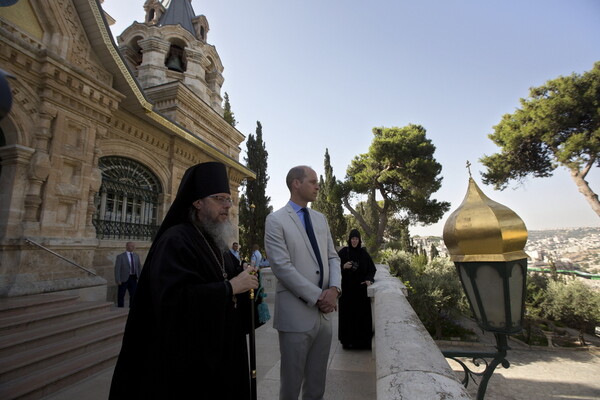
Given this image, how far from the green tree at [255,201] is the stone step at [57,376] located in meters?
15.5

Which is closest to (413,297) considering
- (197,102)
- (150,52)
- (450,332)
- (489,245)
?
(450,332)

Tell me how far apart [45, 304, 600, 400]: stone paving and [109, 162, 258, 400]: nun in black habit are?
1.68 meters

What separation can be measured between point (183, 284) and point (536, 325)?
14.1 metres

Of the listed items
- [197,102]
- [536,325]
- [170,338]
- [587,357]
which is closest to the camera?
[170,338]

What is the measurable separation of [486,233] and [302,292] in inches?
46.1

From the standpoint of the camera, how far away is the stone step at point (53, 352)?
10.4 feet

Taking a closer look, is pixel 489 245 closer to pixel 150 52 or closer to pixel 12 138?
pixel 12 138

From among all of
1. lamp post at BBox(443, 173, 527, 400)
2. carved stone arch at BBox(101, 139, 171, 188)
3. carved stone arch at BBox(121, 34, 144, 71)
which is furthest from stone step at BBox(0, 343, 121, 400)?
carved stone arch at BBox(121, 34, 144, 71)

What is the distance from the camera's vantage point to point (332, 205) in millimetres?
28016

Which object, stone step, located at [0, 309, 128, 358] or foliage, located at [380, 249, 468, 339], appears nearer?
stone step, located at [0, 309, 128, 358]

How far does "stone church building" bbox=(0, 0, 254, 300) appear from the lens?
17.6 feet

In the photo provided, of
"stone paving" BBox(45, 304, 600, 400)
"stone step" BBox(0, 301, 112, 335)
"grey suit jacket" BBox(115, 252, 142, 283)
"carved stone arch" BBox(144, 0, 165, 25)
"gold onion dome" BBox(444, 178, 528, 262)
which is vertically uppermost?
"carved stone arch" BBox(144, 0, 165, 25)

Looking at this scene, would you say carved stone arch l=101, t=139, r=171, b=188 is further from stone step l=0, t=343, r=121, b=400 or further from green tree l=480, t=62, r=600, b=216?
green tree l=480, t=62, r=600, b=216

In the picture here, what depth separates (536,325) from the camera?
422 inches
